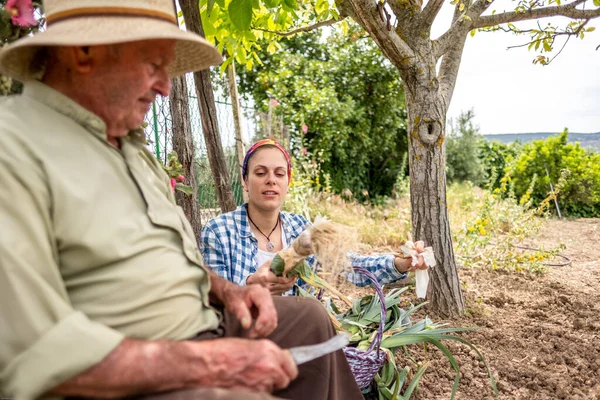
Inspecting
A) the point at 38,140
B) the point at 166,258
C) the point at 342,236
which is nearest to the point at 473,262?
the point at 342,236

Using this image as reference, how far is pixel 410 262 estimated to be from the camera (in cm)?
222

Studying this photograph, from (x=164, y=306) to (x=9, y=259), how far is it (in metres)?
0.39

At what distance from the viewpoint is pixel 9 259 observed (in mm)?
924

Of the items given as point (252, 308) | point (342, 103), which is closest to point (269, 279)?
point (252, 308)

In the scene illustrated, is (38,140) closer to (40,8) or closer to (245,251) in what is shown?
(40,8)

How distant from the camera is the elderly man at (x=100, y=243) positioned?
947 millimetres

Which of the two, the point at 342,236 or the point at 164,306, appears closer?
the point at 164,306

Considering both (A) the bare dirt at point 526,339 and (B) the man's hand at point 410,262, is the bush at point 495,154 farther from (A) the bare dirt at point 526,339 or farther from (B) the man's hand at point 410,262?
(B) the man's hand at point 410,262

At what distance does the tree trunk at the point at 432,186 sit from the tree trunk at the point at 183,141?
1.49 meters

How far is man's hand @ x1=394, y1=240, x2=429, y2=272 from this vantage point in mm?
2174

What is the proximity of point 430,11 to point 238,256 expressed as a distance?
2010 millimetres

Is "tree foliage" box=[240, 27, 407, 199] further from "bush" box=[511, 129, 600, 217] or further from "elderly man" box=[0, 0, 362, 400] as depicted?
"elderly man" box=[0, 0, 362, 400]

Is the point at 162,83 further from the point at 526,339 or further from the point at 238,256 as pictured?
the point at 526,339

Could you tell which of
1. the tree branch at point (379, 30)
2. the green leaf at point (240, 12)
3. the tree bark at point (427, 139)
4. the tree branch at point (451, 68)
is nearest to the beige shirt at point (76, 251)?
the green leaf at point (240, 12)
